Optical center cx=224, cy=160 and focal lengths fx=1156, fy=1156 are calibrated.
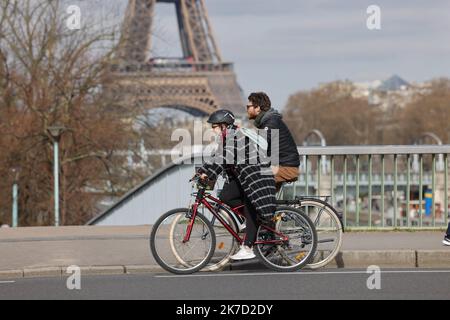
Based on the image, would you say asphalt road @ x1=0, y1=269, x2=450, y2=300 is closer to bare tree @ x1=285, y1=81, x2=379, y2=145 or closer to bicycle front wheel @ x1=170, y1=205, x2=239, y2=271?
bicycle front wheel @ x1=170, y1=205, x2=239, y2=271

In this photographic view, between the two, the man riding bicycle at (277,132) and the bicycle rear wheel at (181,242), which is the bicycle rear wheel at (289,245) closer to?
the man riding bicycle at (277,132)

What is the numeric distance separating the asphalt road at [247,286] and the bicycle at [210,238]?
17 cm

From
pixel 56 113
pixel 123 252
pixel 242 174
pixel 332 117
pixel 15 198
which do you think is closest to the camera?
pixel 242 174

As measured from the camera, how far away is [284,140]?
447 inches

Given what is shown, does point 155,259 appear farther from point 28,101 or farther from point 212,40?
point 212,40

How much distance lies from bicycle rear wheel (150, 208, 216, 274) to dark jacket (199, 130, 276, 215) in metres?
0.48

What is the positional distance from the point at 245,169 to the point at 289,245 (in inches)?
33.6

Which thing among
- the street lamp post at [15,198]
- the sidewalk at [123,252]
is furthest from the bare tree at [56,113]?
the sidewalk at [123,252]

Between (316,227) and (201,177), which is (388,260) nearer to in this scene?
(316,227)

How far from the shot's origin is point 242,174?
11.1 metres

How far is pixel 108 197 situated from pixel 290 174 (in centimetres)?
2268

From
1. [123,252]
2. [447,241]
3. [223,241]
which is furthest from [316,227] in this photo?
[123,252]

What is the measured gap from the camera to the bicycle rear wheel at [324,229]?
11.3 meters

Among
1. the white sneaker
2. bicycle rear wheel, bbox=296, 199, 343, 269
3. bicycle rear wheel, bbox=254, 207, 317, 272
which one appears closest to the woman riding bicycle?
the white sneaker
